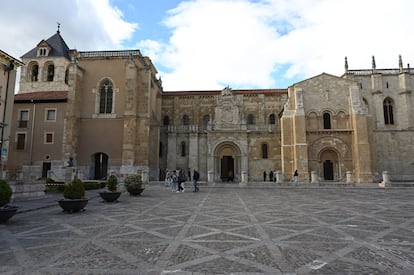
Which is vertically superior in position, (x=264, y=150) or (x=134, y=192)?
(x=264, y=150)

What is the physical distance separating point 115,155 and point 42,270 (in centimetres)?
2447

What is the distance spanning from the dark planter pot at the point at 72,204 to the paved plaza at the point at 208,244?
76 cm

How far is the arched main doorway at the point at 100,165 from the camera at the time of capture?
28297 millimetres

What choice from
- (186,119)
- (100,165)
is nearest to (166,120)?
(186,119)

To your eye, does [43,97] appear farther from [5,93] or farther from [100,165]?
[100,165]

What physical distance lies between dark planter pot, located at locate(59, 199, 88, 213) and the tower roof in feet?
118

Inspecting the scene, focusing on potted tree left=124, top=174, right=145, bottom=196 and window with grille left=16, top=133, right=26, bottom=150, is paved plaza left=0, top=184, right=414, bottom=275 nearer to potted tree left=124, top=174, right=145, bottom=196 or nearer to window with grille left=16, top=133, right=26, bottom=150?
potted tree left=124, top=174, right=145, bottom=196

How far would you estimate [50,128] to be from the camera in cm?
2798

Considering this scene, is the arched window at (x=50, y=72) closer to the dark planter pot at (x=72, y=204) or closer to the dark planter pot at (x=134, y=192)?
the dark planter pot at (x=134, y=192)

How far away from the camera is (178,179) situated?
1961cm

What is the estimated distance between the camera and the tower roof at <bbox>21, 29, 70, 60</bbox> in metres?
38.5

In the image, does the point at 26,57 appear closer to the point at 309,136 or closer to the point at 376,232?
the point at 309,136

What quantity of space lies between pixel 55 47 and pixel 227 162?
104ft

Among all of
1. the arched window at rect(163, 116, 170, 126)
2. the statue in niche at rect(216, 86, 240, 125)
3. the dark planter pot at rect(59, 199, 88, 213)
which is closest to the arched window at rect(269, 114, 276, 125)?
the statue in niche at rect(216, 86, 240, 125)
